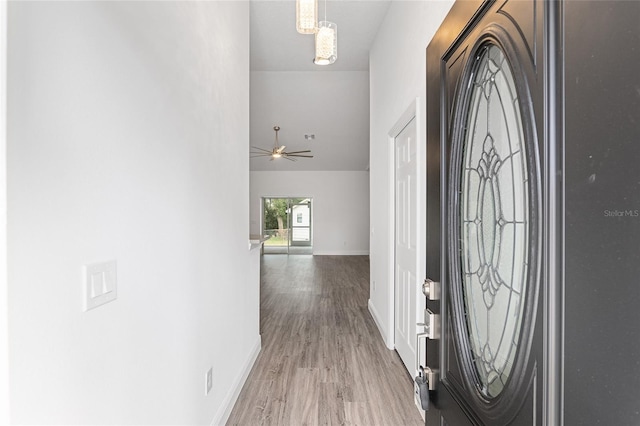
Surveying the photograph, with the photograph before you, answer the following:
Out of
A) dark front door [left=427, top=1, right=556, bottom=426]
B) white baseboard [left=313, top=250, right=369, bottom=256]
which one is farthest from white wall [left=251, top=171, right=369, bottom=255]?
dark front door [left=427, top=1, right=556, bottom=426]

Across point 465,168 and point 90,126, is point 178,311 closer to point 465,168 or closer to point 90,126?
point 90,126

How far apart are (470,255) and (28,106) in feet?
3.63

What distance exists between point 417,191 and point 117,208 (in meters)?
1.79

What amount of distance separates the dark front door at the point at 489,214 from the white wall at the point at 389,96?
1.15 m

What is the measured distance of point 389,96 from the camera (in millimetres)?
3262

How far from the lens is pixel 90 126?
0.93 meters

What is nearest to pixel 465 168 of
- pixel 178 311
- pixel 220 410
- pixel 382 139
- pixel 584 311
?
pixel 584 311

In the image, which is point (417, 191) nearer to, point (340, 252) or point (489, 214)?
point (489, 214)

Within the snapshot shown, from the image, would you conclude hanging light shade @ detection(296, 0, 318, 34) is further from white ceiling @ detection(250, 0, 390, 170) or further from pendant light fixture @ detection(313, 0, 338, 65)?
white ceiling @ detection(250, 0, 390, 170)

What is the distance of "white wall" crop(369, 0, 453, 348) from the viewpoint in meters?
2.25

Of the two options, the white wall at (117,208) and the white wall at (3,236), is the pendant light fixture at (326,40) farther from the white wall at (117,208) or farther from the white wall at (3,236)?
the white wall at (3,236)

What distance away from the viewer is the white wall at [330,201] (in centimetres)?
1093

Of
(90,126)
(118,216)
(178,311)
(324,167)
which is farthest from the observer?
(324,167)

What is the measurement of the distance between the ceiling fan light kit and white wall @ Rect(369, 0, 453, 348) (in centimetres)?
58
